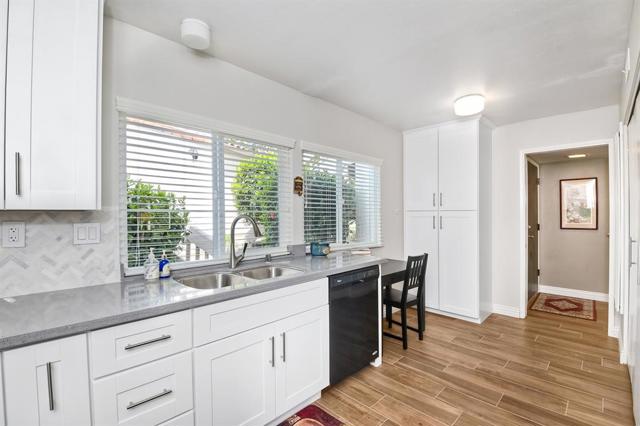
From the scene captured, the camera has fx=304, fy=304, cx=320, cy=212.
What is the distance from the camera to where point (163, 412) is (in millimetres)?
1368

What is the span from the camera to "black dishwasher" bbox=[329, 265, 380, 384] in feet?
7.23

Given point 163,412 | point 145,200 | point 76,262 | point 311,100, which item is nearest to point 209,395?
point 163,412

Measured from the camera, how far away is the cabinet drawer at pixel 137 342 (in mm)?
1199

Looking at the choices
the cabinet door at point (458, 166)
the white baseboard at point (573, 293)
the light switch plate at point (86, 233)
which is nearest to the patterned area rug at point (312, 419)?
the light switch plate at point (86, 233)

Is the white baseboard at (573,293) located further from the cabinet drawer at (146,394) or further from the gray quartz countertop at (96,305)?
the cabinet drawer at (146,394)

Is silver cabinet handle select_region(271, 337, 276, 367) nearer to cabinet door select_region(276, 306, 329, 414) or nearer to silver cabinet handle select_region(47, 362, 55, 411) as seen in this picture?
cabinet door select_region(276, 306, 329, 414)

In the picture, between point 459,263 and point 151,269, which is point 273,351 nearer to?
point 151,269

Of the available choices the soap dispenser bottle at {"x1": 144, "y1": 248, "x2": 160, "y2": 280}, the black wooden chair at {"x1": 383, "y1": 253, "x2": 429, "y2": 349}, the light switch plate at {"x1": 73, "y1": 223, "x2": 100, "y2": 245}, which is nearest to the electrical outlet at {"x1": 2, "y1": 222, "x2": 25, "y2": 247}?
the light switch plate at {"x1": 73, "y1": 223, "x2": 100, "y2": 245}

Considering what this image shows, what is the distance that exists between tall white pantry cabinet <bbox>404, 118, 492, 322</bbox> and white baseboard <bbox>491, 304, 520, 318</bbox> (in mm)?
155

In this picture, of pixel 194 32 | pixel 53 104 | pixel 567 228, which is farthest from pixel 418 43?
pixel 567 228

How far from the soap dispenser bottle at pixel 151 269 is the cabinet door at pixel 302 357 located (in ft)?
2.62

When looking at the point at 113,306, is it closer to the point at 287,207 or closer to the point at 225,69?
the point at 287,207

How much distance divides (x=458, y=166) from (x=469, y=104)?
3.16ft

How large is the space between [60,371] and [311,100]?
8.74ft
